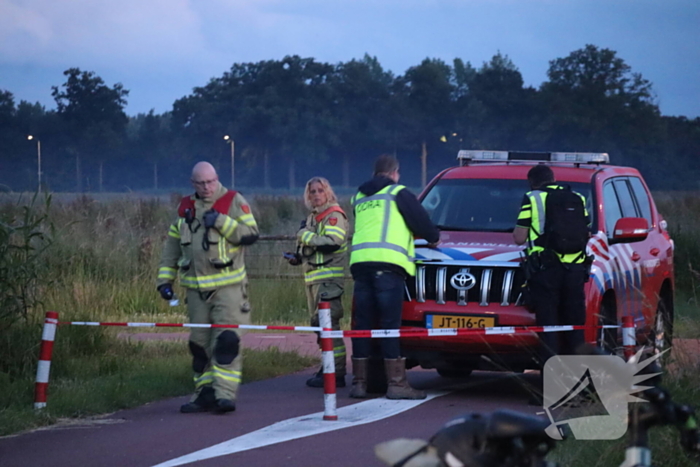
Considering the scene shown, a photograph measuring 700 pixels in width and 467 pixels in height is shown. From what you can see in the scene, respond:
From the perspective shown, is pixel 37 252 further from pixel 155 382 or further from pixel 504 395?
pixel 504 395

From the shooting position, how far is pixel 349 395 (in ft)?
29.3

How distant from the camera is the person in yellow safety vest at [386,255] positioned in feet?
27.3

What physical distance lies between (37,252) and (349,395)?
3.07 meters

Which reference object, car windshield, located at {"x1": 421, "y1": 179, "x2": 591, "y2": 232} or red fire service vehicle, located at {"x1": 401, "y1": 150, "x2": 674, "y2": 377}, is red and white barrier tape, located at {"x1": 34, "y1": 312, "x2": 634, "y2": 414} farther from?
car windshield, located at {"x1": 421, "y1": 179, "x2": 591, "y2": 232}

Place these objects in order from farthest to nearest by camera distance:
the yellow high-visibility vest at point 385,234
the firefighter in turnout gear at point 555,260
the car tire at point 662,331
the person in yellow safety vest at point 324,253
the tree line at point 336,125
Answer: the tree line at point 336,125
the person in yellow safety vest at point 324,253
the yellow high-visibility vest at point 385,234
the firefighter in turnout gear at point 555,260
the car tire at point 662,331

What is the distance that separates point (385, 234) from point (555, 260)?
135 centimetres

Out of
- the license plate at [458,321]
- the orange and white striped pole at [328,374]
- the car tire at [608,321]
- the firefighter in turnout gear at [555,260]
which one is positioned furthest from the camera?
the car tire at [608,321]

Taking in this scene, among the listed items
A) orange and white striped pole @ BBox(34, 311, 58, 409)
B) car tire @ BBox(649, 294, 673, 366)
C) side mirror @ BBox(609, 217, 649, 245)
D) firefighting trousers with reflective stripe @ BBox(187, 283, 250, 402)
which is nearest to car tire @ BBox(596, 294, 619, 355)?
car tire @ BBox(649, 294, 673, 366)

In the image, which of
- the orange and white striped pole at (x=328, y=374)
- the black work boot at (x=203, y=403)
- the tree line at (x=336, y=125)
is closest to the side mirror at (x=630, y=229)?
the orange and white striped pole at (x=328, y=374)

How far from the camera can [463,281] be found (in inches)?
329

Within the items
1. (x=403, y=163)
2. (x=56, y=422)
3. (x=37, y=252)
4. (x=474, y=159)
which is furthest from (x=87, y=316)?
(x=403, y=163)

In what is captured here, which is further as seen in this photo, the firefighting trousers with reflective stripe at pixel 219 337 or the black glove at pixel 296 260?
the black glove at pixel 296 260

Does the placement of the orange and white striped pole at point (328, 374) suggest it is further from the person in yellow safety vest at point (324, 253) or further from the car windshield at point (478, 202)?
the car windshield at point (478, 202)

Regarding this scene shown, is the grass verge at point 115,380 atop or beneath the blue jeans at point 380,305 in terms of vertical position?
beneath
